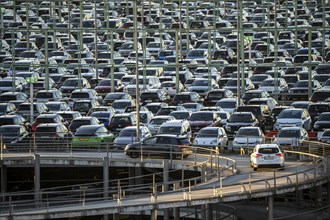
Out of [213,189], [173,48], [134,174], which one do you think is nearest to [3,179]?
[134,174]

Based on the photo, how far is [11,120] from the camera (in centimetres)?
7244

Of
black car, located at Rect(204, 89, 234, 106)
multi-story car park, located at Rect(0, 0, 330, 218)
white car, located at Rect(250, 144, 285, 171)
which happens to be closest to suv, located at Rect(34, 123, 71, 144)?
multi-story car park, located at Rect(0, 0, 330, 218)

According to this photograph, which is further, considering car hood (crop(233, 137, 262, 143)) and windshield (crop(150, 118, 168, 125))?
windshield (crop(150, 118, 168, 125))

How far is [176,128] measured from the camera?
68.1 meters

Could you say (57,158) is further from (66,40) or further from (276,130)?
(66,40)

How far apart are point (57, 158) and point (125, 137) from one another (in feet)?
14.4

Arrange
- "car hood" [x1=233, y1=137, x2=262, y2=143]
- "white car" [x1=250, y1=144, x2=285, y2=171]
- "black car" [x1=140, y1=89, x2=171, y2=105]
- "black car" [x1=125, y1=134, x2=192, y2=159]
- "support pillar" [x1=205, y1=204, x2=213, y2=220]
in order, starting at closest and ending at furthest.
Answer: "support pillar" [x1=205, y1=204, x2=213, y2=220], "white car" [x1=250, y1=144, x2=285, y2=171], "black car" [x1=125, y1=134, x2=192, y2=159], "car hood" [x1=233, y1=137, x2=262, y2=143], "black car" [x1=140, y1=89, x2=171, y2=105]

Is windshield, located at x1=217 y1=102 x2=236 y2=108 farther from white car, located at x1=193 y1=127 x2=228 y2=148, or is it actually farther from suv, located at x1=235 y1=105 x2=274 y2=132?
white car, located at x1=193 y1=127 x2=228 y2=148

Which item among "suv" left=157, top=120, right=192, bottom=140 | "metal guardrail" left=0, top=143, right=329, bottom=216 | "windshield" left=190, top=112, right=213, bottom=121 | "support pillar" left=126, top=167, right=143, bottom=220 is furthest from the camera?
"windshield" left=190, top=112, right=213, bottom=121

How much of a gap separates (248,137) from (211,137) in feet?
5.66

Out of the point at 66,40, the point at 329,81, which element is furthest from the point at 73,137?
the point at 66,40

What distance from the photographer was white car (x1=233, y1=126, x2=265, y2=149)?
65.4 metres

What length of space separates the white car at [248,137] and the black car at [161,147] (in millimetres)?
2974

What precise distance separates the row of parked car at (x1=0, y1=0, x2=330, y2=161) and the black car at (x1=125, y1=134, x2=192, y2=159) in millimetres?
131
